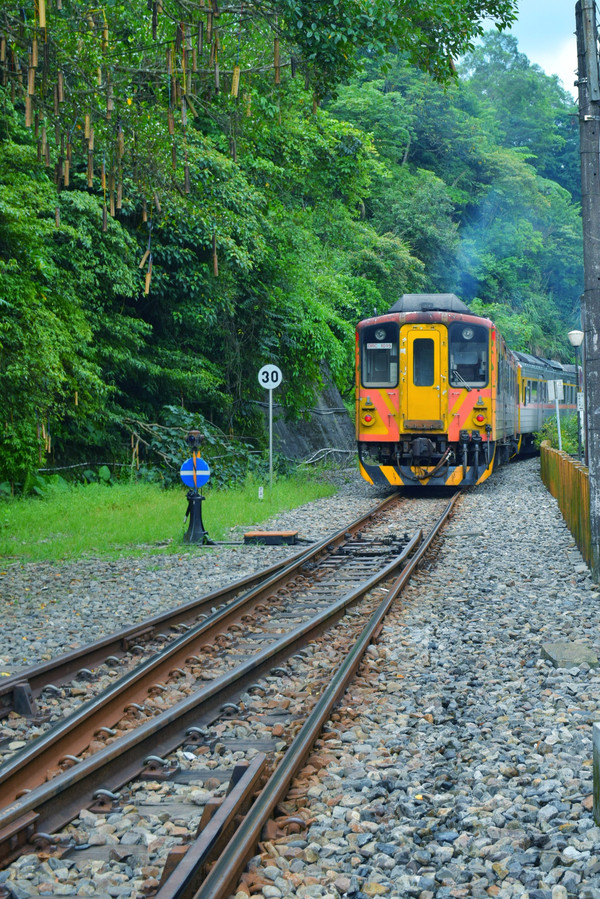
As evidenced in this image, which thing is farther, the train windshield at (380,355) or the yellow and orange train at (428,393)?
the train windshield at (380,355)

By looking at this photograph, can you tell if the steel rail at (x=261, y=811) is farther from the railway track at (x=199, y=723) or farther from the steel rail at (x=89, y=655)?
the steel rail at (x=89, y=655)

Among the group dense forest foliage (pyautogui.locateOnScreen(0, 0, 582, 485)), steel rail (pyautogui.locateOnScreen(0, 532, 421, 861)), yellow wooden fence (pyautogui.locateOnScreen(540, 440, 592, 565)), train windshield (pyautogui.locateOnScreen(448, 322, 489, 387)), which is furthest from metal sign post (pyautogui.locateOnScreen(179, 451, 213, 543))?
train windshield (pyautogui.locateOnScreen(448, 322, 489, 387))

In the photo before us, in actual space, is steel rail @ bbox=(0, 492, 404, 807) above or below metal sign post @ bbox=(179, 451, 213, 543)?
below

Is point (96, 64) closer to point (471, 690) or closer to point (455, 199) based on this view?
point (471, 690)

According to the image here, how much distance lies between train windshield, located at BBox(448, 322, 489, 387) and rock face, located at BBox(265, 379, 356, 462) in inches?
302

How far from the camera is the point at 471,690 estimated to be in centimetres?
550

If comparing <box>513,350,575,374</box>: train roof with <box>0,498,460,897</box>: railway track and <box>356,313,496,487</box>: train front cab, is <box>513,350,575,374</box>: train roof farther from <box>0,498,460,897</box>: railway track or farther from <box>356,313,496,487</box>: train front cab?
<box>0,498,460,897</box>: railway track

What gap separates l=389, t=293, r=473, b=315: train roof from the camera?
17.3 m

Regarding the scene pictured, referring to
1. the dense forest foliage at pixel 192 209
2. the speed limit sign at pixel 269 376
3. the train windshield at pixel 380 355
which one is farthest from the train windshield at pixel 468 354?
the dense forest foliage at pixel 192 209

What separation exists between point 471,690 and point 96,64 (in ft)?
22.8

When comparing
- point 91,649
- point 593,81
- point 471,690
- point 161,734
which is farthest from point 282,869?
point 593,81

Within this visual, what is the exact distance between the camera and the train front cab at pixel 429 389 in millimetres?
16703

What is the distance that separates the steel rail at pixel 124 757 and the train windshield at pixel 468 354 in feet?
36.4

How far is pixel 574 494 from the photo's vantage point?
1132cm
